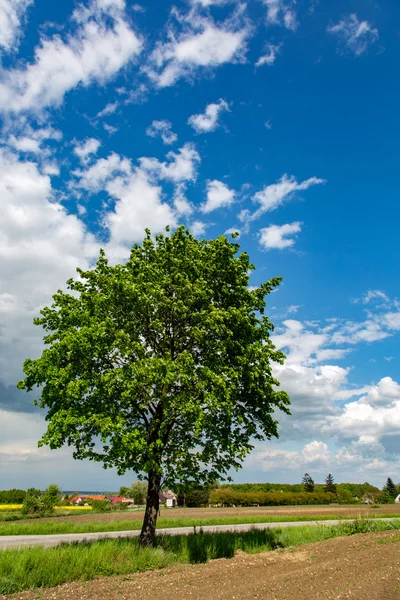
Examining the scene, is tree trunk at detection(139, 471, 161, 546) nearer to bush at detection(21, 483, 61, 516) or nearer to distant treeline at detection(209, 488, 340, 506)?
bush at detection(21, 483, 61, 516)

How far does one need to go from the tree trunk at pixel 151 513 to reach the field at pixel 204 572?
0.88 metres

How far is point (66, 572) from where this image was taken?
1319 centimetres

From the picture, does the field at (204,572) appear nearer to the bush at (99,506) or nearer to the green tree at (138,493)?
the bush at (99,506)

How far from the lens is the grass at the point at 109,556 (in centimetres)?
1244

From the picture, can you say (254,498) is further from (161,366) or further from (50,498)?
(161,366)

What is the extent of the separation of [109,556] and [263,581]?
5.66m

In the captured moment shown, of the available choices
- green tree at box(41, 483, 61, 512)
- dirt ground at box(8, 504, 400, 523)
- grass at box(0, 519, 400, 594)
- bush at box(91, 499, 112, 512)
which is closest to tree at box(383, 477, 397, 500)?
dirt ground at box(8, 504, 400, 523)

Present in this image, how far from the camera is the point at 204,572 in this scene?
565 inches

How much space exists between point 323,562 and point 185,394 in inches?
339

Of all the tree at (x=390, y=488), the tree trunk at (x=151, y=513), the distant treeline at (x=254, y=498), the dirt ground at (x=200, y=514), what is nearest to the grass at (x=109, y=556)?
the tree trunk at (x=151, y=513)

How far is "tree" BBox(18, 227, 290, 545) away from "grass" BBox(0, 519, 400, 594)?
6.23ft

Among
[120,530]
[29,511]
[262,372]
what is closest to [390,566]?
[262,372]

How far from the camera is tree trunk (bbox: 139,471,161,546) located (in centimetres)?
1809

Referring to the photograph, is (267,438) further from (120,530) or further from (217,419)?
(120,530)
